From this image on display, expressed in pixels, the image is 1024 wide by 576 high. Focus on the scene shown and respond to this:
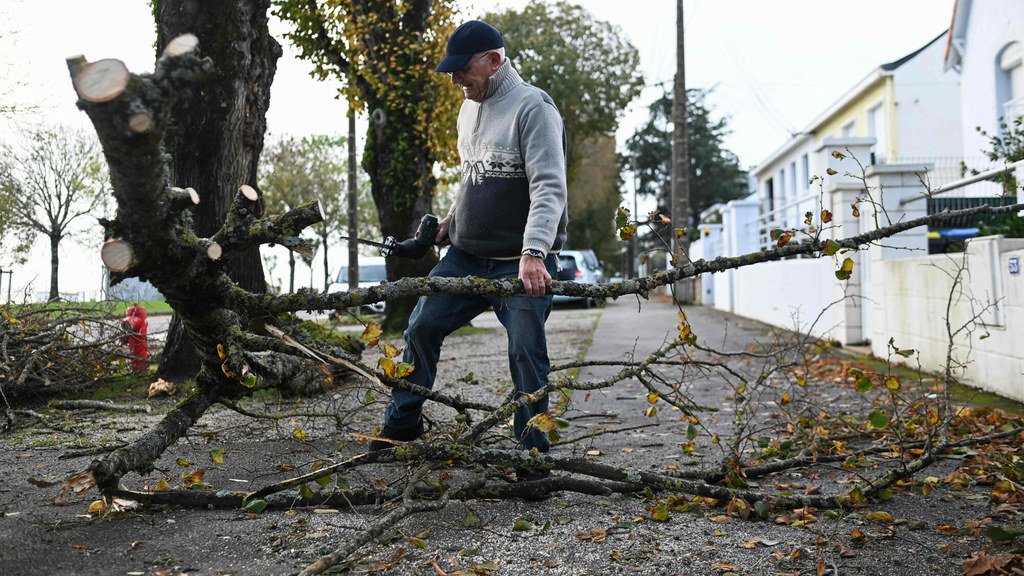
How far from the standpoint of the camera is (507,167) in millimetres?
3783

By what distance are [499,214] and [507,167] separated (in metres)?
0.22

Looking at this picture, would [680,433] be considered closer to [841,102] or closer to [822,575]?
[822,575]

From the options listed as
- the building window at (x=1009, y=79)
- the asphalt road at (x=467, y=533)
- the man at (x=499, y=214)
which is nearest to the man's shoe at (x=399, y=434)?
the man at (x=499, y=214)

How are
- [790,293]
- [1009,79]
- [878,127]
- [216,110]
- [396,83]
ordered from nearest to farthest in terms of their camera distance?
[216,110], [396,83], [790,293], [1009,79], [878,127]

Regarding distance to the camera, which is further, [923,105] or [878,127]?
[878,127]

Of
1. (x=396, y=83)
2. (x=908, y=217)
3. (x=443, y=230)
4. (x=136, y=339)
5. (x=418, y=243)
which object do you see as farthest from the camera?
(x=396, y=83)

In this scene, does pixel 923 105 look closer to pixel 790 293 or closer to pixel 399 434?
pixel 790 293

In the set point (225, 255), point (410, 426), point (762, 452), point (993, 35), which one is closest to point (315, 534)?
point (410, 426)

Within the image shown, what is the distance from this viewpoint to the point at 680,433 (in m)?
5.34

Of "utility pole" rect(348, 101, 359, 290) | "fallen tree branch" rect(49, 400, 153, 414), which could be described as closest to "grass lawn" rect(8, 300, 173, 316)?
"fallen tree branch" rect(49, 400, 153, 414)

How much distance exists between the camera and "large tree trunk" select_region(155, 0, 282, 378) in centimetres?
670

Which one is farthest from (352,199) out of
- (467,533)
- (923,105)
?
(467,533)

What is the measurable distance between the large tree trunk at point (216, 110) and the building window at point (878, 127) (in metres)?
21.4

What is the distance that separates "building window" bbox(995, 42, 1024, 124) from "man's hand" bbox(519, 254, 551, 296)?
50.5 feet
